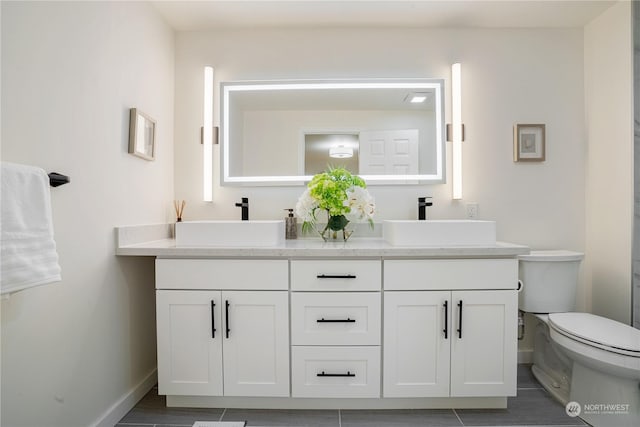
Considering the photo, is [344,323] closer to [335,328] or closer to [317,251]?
[335,328]

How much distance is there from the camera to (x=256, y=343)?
1.52 metres

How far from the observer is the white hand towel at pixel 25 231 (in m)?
0.85

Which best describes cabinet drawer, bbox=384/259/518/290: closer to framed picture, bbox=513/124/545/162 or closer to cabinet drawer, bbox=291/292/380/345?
cabinet drawer, bbox=291/292/380/345

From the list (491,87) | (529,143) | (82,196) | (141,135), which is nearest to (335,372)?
(82,196)

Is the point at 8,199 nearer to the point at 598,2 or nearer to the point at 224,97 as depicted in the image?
the point at 224,97

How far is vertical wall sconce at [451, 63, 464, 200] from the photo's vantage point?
2025 mm

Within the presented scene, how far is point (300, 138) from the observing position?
2.06 m

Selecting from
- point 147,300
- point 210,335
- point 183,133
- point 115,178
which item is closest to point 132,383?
point 147,300

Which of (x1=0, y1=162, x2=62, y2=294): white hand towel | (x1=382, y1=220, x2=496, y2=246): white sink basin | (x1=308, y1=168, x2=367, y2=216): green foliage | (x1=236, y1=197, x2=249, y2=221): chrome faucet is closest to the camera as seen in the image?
(x1=0, y1=162, x2=62, y2=294): white hand towel

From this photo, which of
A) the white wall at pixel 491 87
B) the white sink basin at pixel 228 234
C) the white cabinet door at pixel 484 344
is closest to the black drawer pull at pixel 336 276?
the white sink basin at pixel 228 234

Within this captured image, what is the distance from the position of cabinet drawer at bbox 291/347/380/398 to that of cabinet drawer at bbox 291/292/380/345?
0.16 feet

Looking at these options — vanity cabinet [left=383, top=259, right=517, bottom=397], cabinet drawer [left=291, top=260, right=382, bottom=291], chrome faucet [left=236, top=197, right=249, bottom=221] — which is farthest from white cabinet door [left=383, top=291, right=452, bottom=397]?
chrome faucet [left=236, top=197, right=249, bottom=221]

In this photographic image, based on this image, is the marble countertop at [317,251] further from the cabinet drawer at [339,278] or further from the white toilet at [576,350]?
the white toilet at [576,350]

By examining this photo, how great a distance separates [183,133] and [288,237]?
1.01 metres
